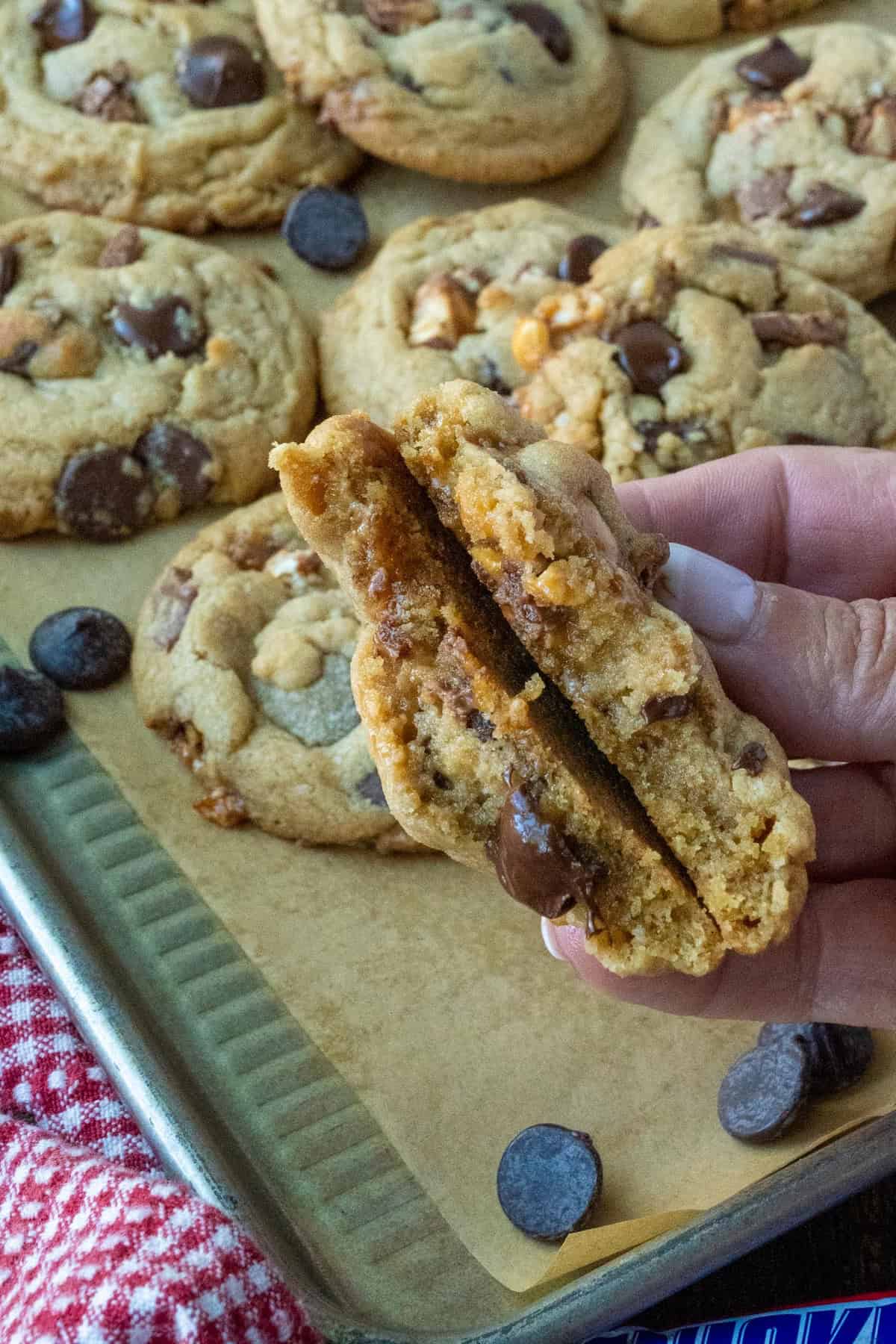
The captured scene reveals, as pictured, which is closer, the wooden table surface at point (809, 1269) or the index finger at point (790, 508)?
the wooden table surface at point (809, 1269)

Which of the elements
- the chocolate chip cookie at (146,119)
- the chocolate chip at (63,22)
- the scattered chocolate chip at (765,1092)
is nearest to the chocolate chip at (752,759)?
the scattered chocolate chip at (765,1092)

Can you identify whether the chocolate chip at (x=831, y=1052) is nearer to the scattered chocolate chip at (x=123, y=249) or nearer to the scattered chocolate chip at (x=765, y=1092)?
the scattered chocolate chip at (x=765, y=1092)

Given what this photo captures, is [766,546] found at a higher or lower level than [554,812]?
lower

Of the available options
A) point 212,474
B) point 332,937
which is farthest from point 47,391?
point 332,937

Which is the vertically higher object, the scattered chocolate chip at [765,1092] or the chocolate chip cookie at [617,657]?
the chocolate chip cookie at [617,657]

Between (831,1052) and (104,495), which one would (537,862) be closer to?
(831,1052)

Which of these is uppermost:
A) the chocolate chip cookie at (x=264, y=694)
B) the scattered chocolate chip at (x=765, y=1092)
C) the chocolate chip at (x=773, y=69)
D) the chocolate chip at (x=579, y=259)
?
the chocolate chip at (x=773, y=69)

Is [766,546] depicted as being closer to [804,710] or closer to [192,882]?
[804,710]
